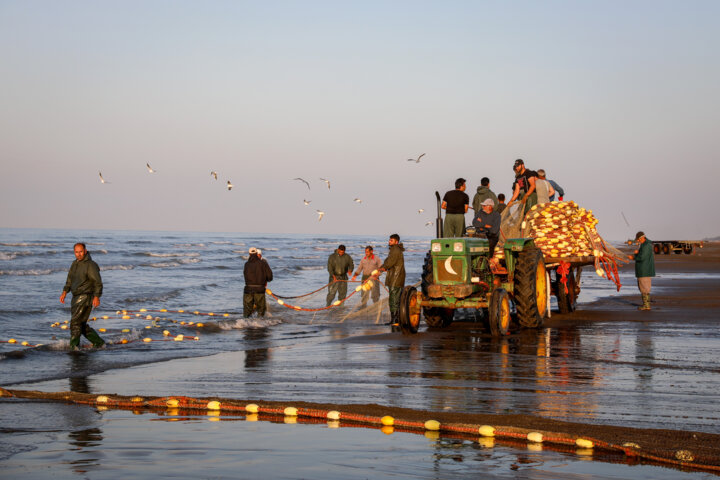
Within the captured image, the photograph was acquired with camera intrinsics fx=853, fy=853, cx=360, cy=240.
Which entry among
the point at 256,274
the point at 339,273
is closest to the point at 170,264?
the point at 339,273

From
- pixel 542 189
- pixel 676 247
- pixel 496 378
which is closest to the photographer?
pixel 496 378

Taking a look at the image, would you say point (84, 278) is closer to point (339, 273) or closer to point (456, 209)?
point (456, 209)

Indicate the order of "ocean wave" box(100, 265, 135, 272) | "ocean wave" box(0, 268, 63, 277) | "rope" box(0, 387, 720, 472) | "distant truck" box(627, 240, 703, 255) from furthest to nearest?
"distant truck" box(627, 240, 703, 255) < "ocean wave" box(100, 265, 135, 272) < "ocean wave" box(0, 268, 63, 277) < "rope" box(0, 387, 720, 472)

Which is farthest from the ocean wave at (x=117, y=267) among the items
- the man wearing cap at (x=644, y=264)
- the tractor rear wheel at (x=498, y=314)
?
the tractor rear wheel at (x=498, y=314)

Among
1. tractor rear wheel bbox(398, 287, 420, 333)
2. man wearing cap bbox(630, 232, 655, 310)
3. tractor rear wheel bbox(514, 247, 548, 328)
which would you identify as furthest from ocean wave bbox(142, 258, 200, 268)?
tractor rear wheel bbox(514, 247, 548, 328)

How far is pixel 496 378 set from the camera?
409 inches

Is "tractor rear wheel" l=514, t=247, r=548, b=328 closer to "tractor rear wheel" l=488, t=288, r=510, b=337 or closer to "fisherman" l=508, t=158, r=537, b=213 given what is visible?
"tractor rear wheel" l=488, t=288, r=510, b=337

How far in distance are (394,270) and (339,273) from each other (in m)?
3.17

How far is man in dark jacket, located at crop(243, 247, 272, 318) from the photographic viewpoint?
772 inches

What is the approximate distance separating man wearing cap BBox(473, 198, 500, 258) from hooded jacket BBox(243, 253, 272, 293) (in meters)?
5.93

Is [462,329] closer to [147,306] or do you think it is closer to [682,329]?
[682,329]

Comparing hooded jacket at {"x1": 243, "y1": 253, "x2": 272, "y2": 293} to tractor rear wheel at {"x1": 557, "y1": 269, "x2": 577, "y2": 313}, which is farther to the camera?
hooded jacket at {"x1": 243, "y1": 253, "x2": 272, "y2": 293}

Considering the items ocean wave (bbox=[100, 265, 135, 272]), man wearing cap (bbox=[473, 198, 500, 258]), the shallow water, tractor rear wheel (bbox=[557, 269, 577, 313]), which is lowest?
ocean wave (bbox=[100, 265, 135, 272])

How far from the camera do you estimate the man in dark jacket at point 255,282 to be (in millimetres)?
19609
